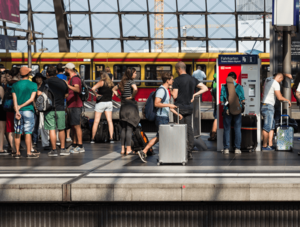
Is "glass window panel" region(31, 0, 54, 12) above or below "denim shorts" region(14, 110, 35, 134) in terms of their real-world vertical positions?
above

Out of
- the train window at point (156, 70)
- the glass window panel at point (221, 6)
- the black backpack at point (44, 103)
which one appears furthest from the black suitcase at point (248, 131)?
the glass window panel at point (221, 6)

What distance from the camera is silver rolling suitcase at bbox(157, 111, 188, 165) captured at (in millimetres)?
6770

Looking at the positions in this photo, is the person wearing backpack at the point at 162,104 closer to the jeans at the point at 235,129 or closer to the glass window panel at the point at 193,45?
the jeans at the point at 235,129

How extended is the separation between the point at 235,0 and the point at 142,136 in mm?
14828

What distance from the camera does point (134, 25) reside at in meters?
21.6

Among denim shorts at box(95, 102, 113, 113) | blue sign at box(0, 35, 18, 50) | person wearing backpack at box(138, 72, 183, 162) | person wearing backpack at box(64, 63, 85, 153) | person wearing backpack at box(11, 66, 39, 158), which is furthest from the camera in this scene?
blue sign at box(0, 35, 18, 50)

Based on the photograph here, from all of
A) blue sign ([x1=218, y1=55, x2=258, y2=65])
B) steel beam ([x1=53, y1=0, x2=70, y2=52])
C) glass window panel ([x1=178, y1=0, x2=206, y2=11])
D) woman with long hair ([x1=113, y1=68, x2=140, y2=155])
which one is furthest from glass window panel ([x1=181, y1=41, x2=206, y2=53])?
woman with long hair ([x1=113, y1=68, x2=140, y2=155])

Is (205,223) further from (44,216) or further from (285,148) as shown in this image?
(285,148)

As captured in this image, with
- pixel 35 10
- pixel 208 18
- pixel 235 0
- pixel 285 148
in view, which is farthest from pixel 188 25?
pixel 285 148

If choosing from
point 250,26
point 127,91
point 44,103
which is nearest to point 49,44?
point 250,26

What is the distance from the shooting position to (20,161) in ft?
24.4

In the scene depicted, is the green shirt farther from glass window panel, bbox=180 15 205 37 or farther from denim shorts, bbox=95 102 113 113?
glass window panel, bbox=180 15 205 37

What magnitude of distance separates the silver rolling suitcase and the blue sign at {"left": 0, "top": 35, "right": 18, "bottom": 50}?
39.9ft

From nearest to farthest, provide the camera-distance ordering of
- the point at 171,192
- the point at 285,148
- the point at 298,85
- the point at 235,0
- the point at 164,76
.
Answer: the point at 171,192 → the point at 164,76 → the point at 298,85 → the point at 285,148 → the point at 235,0
